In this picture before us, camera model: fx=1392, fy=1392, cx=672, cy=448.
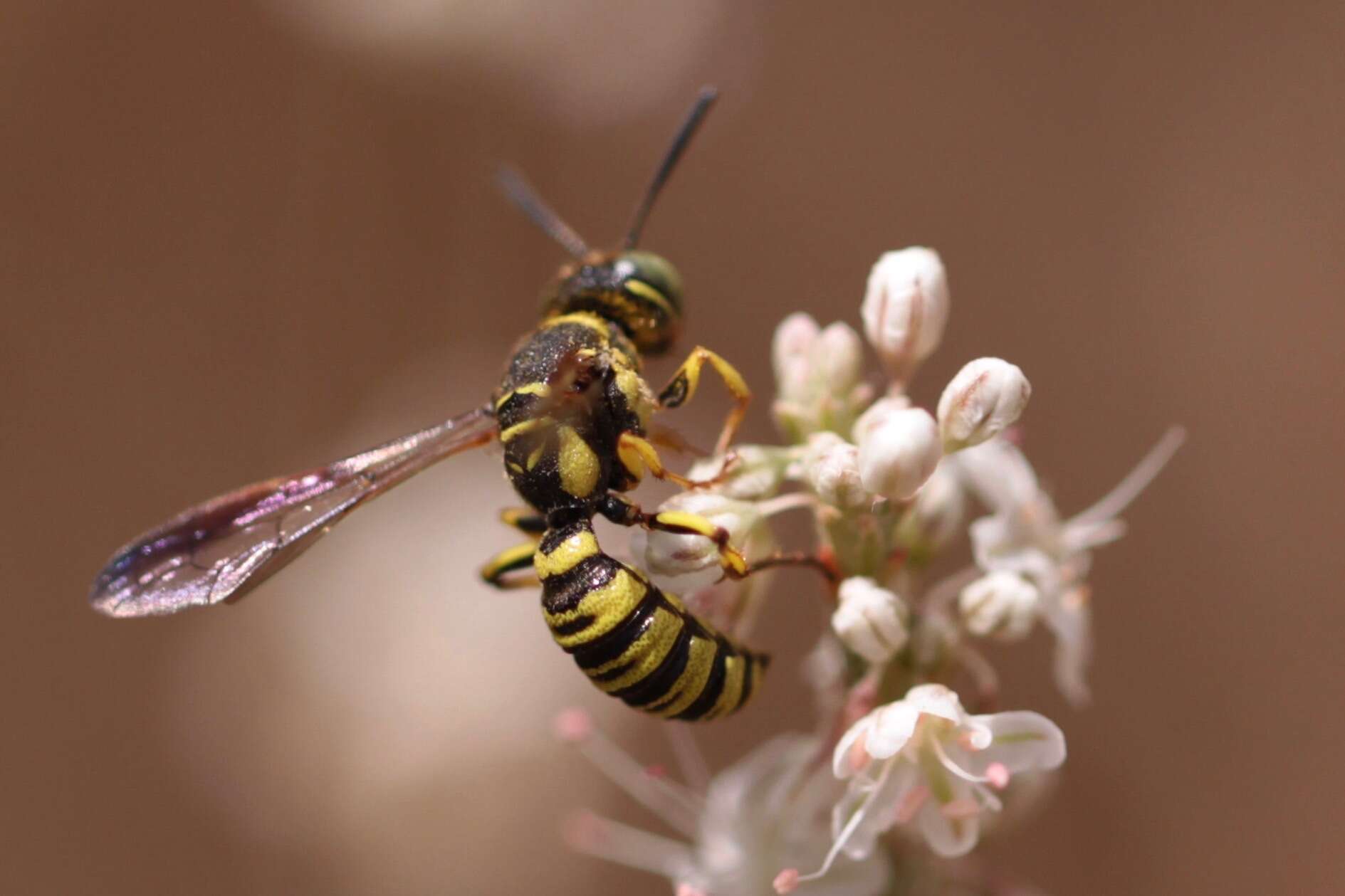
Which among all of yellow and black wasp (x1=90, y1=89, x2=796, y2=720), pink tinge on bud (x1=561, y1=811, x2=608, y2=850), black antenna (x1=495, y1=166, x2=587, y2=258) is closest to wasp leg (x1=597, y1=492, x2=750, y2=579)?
yellow and black wasp (x1=90, y1=89, x2=796, y2=720)

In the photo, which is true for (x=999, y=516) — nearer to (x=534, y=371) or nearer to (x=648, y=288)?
(x=648, y=288)

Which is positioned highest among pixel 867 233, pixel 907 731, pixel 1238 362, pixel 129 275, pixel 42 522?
pixel 129 275

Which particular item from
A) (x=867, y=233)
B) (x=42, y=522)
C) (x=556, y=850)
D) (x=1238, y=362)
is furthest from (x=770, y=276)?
(x=42, y=522)

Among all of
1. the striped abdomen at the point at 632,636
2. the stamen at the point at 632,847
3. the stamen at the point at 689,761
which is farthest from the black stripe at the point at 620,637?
the stamen at the point at 689,761

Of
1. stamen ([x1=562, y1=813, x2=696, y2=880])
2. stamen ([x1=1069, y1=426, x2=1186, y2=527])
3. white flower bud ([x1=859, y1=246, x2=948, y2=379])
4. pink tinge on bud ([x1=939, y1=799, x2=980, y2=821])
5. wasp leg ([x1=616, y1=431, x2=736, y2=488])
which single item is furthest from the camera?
stamen ([x1=1069, y1=426, x2=1186, y2=527])

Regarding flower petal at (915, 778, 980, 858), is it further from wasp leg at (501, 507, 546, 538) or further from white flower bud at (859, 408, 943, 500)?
wasp leg at (501, 507, 546, 538)

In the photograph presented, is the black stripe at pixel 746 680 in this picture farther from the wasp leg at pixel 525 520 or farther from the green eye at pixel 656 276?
the green eye at pixel 656 276
